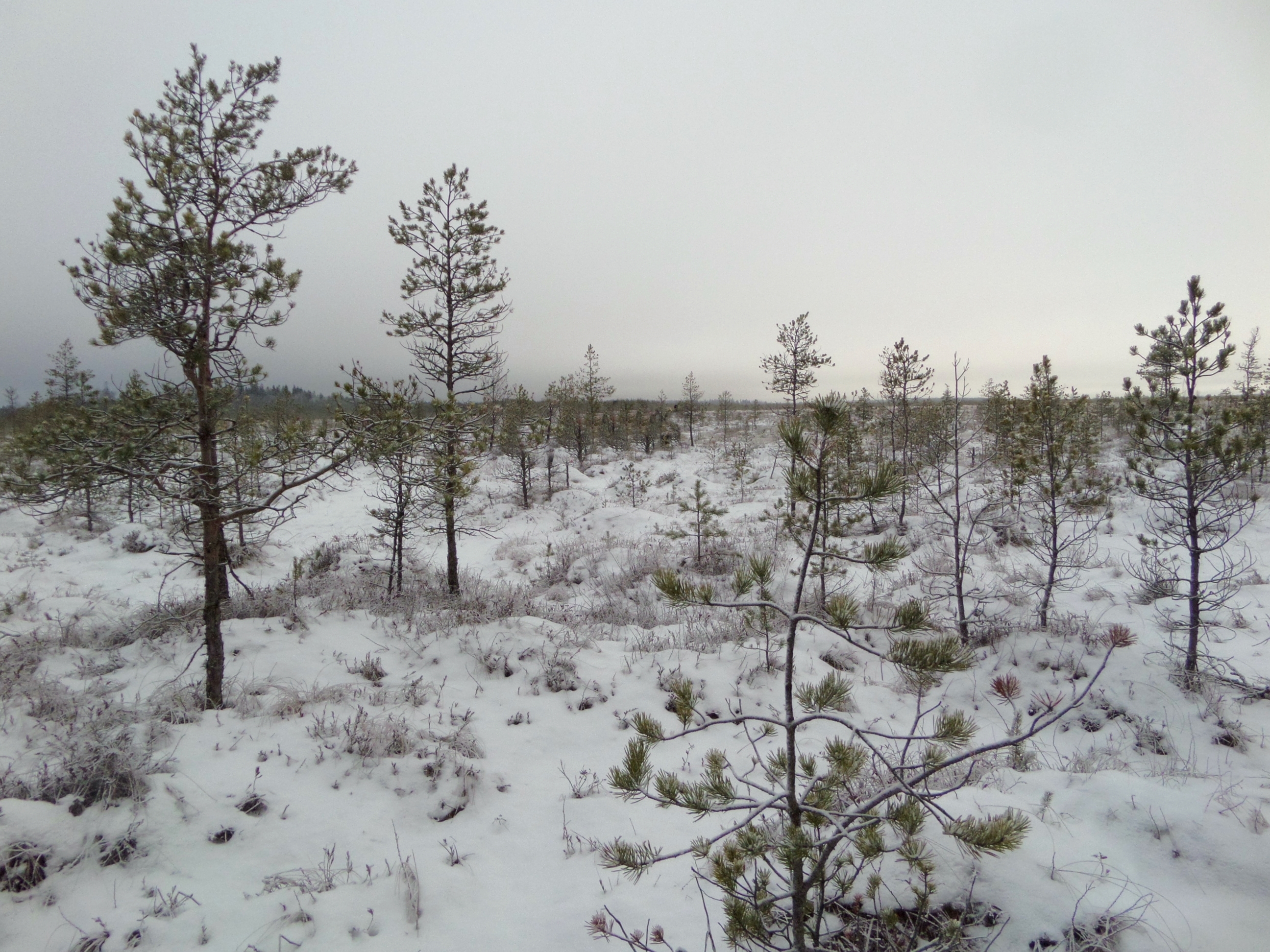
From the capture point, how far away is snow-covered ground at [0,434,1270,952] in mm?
2818

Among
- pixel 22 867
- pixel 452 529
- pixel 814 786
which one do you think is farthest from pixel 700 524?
pixel 22 867

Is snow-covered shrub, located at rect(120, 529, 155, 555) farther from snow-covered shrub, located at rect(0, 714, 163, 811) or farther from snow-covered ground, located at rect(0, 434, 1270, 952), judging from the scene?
snow-covered shrub, located at rect(0, 714, 163, 811)

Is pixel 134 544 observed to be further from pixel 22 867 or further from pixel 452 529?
pixel 22 867

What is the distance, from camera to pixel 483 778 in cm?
416

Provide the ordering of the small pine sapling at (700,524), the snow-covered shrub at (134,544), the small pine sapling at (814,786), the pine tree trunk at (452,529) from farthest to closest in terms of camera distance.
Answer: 1. the snow-covered shrub at (134,544)
2. the small pine sapling at (700,524)
3. the pine tree trunk at (452,529)
4. the small pine sapling at (814,786)

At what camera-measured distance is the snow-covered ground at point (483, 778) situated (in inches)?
111

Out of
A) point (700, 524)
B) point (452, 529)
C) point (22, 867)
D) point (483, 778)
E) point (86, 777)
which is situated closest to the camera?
point (22, 867)

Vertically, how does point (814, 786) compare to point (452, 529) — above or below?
above

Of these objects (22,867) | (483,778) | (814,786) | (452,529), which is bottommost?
(483,778)

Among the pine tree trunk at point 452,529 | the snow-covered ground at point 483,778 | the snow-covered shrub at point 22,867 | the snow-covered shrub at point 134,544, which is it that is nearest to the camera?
→ the snow-covered ground at point 483,778

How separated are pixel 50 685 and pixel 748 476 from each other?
24138 millimetres

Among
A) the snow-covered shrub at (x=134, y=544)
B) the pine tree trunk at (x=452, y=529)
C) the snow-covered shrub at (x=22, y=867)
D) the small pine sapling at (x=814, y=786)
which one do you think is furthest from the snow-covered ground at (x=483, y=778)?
the snow-covered shrub at (x=134, y=544)

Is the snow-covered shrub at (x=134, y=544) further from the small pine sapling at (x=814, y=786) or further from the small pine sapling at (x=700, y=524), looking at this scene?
the small pine sapling at (x=814, y=786)

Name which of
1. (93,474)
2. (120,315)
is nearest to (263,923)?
(93,474)
